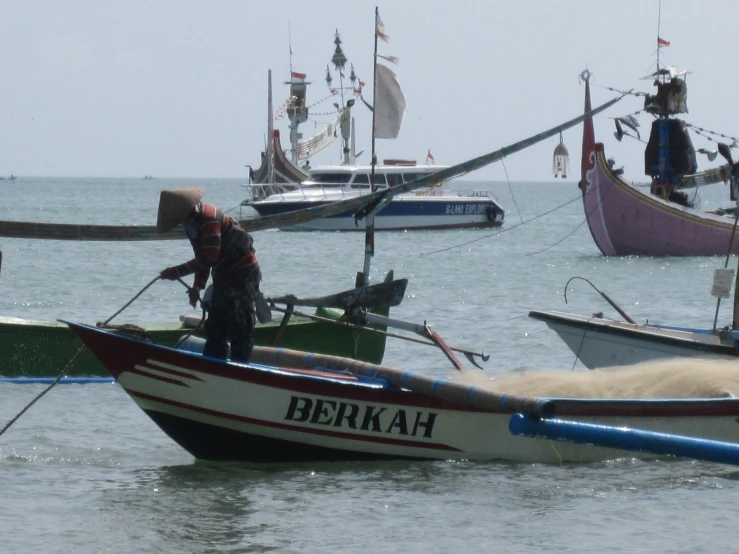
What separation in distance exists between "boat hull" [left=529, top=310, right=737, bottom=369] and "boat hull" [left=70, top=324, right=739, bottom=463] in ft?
7.32

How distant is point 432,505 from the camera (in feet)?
27.2

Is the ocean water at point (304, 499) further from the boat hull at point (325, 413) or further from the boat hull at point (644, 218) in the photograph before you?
the boat hull at point (644, 218)

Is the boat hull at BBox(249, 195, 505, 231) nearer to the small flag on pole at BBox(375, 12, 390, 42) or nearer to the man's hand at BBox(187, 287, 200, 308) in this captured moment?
the small flag on pole at BBox(375, 12, 390, 42)

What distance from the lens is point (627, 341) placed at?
11758 millimetres

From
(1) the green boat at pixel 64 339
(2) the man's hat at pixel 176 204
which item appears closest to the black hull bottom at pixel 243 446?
(2) the man's hat at pixel 176 204

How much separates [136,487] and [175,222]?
6.40 feet

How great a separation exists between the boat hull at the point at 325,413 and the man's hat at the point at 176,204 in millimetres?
903

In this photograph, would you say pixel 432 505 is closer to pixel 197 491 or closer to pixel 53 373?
pixel 197 491

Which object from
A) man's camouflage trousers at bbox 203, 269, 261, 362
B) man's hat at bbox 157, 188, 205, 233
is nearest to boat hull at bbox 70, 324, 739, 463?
man's camouflage trousers at bbox 203, 269, 261, 362

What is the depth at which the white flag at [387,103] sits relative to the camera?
25.7m

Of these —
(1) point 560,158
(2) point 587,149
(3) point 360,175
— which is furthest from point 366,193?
(1) point 560,158

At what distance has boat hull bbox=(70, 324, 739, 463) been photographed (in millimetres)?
8727

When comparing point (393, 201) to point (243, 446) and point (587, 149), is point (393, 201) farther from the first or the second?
point (243, 446)

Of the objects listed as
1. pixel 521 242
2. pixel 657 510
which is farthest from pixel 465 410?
pixel 521 242
